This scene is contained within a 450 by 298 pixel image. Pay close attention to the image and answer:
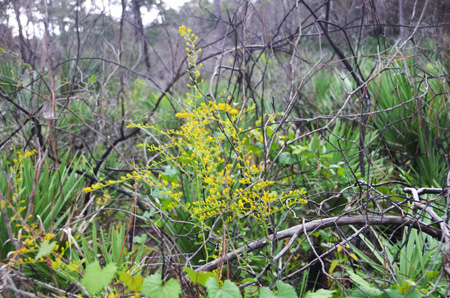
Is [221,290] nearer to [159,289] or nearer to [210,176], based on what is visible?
[159,289]

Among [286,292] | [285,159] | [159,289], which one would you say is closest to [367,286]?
[286,292]

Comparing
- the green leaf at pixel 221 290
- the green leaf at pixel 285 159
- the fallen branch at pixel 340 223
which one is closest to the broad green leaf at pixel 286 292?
the green leaf at pixel 221 290

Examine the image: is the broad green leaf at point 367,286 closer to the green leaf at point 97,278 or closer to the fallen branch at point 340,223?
the fallen branch at point 340,223

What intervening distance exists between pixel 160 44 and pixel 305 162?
8.89m

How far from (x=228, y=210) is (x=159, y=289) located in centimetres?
Answer: 61

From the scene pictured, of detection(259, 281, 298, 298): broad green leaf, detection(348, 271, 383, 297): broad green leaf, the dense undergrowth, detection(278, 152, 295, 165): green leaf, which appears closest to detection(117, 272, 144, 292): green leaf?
the dense undergrowth

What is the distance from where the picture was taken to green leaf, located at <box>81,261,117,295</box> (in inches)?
45.7

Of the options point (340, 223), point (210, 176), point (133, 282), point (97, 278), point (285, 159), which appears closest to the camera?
point (97, 278)

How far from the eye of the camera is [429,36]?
394 centimetres

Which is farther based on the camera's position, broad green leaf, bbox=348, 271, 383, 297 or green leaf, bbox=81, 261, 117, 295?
broad green leaf, bbox=348, 271, 383, 297

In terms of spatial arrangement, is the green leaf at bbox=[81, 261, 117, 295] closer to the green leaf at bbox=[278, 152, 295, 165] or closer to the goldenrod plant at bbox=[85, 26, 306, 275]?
the goldenrod plant at bbox=[85, 26, 306, 275]

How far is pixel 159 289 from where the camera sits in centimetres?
121

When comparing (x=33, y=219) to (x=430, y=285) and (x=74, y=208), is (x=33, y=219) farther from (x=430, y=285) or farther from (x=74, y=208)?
(x=430, y=285)

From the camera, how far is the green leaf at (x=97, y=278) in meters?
1.16
